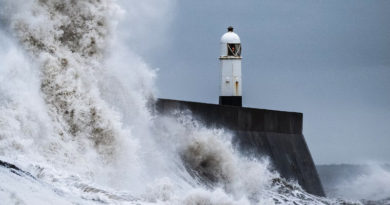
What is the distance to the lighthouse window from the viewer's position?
18.1m

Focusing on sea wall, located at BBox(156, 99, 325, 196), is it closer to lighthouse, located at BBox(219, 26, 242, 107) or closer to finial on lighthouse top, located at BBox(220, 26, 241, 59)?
lighthouse, located at BBox(219, 26, 242, 107)

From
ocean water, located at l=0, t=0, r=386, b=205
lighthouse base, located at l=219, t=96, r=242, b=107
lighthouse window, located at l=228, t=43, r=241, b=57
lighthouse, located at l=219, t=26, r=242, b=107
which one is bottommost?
ocean water, located at l=0, t=0, r=386, b=205

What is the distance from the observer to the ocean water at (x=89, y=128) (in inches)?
314

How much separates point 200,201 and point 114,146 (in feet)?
4.79

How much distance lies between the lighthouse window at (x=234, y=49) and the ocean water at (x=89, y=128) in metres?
4.90

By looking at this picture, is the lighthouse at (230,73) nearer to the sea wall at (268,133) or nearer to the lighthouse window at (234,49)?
the lighthouse window at (234,49)

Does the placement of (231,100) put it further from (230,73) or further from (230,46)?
(230,46)

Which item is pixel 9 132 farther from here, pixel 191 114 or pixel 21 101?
pixel 191 114

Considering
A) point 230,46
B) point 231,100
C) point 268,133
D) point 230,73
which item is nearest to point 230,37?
point 230,46

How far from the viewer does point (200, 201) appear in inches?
356

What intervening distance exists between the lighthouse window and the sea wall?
1.81 meters

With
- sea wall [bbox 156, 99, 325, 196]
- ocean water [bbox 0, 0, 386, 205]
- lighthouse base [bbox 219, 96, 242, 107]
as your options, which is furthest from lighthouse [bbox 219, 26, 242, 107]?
ocean water [bbox 0, 0, 386, 205]

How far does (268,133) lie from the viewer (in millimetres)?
15969

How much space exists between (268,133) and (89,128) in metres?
6.72
